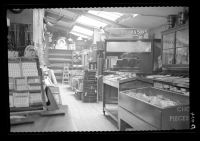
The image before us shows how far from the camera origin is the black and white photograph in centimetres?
214

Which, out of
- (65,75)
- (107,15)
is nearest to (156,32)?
(107,15)

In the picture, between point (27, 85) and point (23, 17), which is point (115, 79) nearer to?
point (23, 17)

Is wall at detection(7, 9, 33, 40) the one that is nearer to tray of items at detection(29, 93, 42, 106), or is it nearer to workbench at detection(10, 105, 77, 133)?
tray of items at detection(29, 93, 42, 106)

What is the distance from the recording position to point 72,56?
49.5 ft

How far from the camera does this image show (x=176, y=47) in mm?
4664

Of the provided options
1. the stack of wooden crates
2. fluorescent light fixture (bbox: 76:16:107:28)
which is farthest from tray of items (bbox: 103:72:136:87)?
fluorescent light fixture (bbox: 76:16:107:28)

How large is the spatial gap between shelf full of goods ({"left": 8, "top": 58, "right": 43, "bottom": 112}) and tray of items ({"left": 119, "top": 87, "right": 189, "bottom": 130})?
124cm

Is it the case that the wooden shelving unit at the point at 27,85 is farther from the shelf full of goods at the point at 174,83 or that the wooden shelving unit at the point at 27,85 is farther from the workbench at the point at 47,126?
the shelf full of goods at the point at 174,83

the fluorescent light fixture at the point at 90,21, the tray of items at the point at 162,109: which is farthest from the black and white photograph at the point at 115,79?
the fluorescent light fixture at the point at 90,21

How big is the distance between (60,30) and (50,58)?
2.07 m

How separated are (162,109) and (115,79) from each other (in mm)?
2694

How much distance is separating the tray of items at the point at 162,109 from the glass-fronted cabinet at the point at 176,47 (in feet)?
3.68
